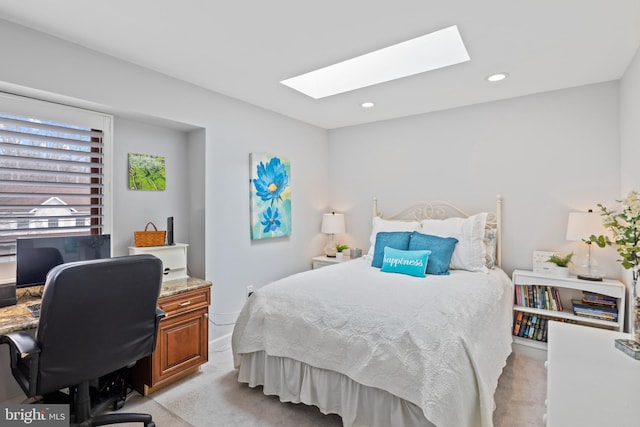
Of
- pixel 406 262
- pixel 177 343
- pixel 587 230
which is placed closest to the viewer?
pixel 177 343

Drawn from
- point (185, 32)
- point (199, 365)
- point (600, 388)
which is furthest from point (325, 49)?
point (199, 365)

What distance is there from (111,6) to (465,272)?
129 inches

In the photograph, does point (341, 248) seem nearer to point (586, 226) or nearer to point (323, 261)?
point (323, 261)

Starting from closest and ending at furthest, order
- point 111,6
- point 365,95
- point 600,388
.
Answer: point 600,388 → point 111,6 → point 365,95

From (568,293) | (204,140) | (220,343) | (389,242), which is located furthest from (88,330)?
(568,293)

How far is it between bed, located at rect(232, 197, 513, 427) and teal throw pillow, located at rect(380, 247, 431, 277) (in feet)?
0.03

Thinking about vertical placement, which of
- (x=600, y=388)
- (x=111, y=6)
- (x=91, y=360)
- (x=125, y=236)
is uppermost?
(x=111, y=6)

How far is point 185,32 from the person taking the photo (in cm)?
209

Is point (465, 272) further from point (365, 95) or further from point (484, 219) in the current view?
point (365, 95)

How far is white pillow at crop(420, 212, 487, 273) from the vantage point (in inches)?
122

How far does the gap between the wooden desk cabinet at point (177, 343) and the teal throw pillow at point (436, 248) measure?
6.50 feet

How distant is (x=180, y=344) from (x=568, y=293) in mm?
3499

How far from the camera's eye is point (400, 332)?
1.78 metres

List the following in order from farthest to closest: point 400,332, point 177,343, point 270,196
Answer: point 270,196 → point 177,343 → point 400,332
